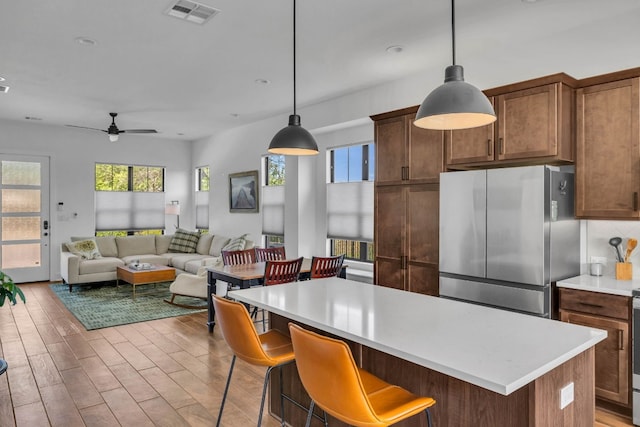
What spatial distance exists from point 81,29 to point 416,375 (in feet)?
12.2

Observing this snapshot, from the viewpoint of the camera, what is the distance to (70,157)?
8.14 metres

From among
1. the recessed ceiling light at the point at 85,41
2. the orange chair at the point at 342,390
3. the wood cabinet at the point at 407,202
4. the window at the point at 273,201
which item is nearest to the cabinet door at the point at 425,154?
the wood cabinet at the point at 407,202

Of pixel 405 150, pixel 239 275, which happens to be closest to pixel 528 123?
pixel 405 150

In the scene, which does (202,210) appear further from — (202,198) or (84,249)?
(84,249)

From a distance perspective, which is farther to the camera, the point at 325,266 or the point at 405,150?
the point at 325,266

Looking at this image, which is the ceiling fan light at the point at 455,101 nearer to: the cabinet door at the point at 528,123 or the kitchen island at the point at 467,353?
the kitchen island at the point at 467,353

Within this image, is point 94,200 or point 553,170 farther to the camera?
point 94,200

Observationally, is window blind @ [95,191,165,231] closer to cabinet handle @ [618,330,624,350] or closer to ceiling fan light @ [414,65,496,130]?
ceiling fan light @ [414,65,496,130]

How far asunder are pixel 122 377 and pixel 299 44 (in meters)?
3.22

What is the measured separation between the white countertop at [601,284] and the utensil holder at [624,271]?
0.05 m

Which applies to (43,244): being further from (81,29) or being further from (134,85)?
(81,29)

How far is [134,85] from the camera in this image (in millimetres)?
5309

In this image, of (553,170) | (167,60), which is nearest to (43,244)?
(167,60)

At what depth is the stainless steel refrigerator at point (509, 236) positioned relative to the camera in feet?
10.4
